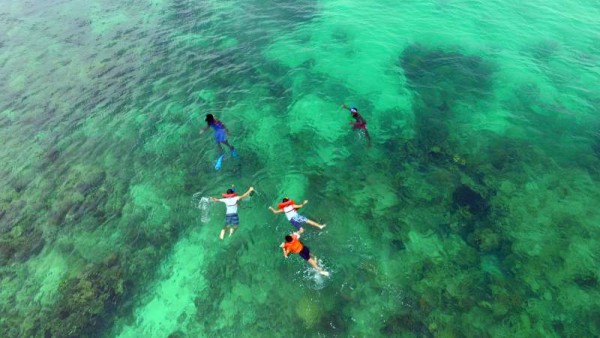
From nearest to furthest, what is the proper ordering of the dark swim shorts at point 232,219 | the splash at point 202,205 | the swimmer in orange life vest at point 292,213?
the swimmer in orange life vest at point 292,213 → the dark swim shorts at point 232,219 → the splash at point 202,205

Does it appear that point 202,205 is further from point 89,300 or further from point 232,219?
point 89,300

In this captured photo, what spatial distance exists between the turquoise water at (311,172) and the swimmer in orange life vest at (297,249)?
62 centimetres

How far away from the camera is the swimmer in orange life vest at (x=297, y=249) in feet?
48.2

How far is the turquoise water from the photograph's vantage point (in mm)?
15570

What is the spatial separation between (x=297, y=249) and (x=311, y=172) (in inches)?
277

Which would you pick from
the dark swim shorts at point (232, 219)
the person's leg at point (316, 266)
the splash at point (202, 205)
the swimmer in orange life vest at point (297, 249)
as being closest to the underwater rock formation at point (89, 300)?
the splash at point (202, 205)

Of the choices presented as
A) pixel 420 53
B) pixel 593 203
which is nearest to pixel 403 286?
pixel 593 203

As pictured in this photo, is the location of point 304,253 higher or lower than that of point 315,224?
higher

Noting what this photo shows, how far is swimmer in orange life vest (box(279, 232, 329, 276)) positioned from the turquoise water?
2.04ft

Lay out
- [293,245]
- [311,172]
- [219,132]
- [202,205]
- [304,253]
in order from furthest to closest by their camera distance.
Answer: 1. [311,172]
2. [219,132]
3. [202,205]
4. [304,253]
5. [293,245]

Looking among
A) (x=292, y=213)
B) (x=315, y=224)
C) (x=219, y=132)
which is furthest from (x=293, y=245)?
(x=219, y=132)

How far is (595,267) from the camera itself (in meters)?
16.1

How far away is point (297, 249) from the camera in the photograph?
14961mm

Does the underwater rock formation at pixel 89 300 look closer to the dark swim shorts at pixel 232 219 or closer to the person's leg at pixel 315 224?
→ the dark swim shorts at pixel 232 219
